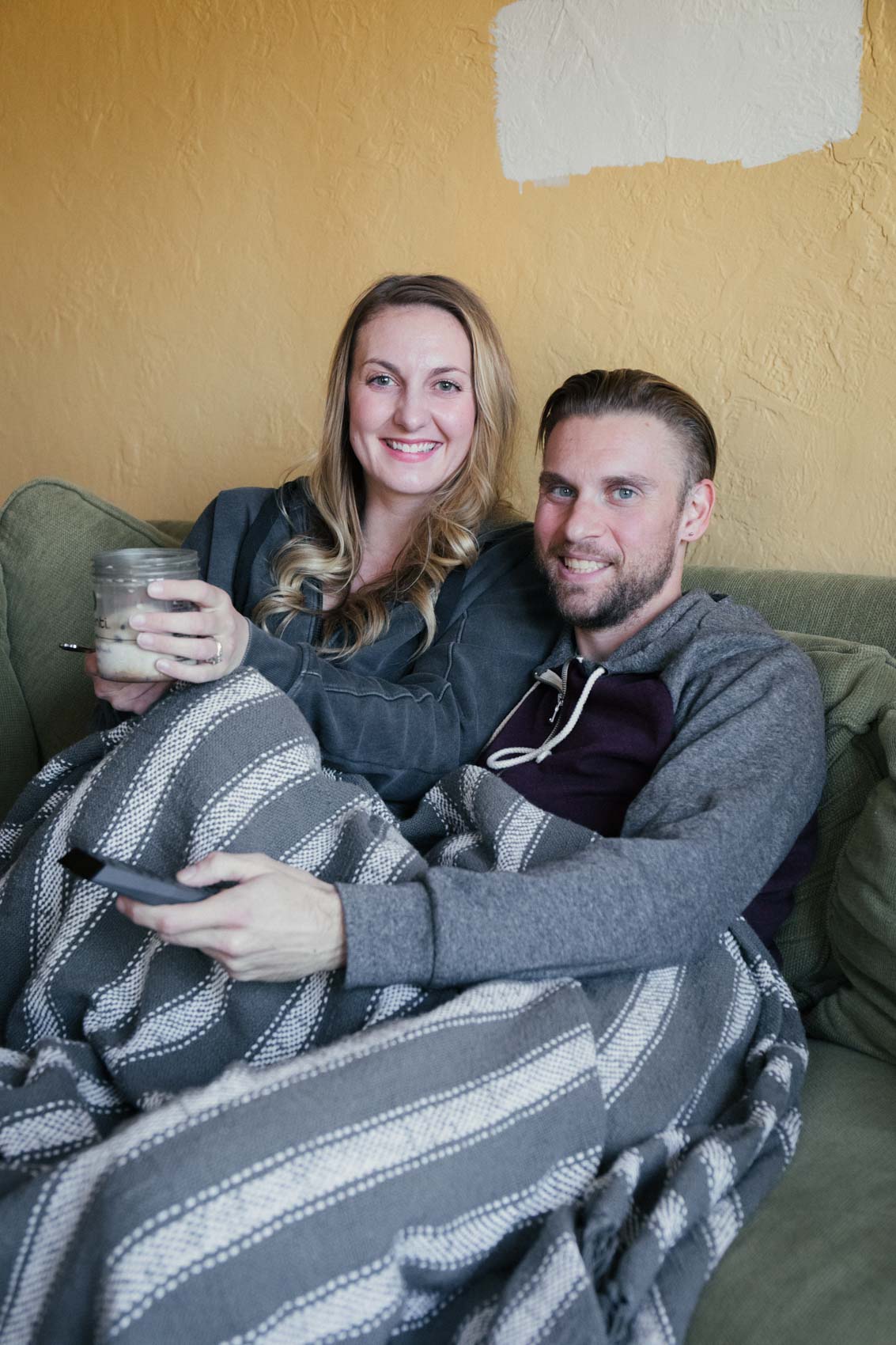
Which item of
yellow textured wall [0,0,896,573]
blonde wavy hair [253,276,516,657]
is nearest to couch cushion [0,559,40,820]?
blonde wavy hair [253,276,516,657]

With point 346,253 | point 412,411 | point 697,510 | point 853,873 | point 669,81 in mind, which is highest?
point 669,81

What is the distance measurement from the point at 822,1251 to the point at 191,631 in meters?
0.80

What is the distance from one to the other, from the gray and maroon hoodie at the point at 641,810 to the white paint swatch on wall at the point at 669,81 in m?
0.66

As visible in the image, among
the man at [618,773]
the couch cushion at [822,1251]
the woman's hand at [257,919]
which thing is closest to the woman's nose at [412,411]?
the man at [618,773]

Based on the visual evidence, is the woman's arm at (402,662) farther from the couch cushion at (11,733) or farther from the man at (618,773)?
the couch cushion at (11,733)

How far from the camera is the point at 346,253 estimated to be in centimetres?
201

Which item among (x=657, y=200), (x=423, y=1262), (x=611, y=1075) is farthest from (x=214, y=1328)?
(x=657, y=200)

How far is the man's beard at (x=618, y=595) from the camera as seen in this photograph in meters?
1.41

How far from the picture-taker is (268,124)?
208 centimetres

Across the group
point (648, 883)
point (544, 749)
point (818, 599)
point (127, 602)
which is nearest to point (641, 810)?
point (648, 883)

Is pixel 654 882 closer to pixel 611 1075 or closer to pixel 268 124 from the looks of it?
pixel 611 1075

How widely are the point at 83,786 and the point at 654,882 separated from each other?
61cm

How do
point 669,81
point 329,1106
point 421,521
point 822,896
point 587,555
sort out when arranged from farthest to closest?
1. point 421,521
2. point 669,81
3. point 587,555
4. point 822,896
5. point 329,1106

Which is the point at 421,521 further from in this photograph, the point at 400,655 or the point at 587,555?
the point at 587,555
